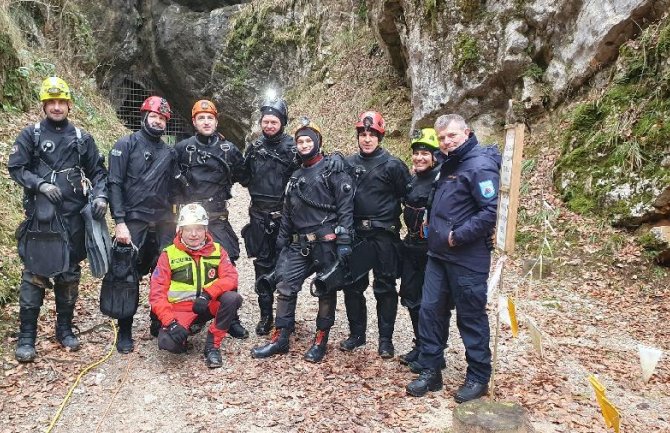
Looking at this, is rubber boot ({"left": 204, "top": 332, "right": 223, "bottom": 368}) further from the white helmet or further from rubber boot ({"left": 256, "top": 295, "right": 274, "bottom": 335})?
the white helmet

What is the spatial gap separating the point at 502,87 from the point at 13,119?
9728mm

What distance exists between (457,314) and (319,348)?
1.47m

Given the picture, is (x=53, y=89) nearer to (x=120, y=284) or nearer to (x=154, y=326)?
(x=120, y=284)

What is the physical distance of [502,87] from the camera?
1122 cm

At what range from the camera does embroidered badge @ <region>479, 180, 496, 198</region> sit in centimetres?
391

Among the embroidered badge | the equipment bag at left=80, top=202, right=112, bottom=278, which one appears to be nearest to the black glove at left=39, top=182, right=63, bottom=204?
the equipment bag at left=80, top=202, right=112, bottom=278

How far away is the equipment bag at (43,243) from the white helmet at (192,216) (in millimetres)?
1104

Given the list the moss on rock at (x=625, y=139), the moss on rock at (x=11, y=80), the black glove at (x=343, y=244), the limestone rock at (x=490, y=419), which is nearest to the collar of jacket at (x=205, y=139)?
the black glove at (x=343, y=244)

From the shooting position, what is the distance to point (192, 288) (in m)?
4.82

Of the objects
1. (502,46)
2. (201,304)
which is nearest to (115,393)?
(201,304)

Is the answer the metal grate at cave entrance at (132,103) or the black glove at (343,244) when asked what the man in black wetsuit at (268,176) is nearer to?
the black glove at (343,244)

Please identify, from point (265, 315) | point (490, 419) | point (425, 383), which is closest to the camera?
point (490, 419)

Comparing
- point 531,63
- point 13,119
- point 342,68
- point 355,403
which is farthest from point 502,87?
point 13,119

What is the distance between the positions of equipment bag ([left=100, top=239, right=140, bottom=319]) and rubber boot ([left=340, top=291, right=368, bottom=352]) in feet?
6.76
